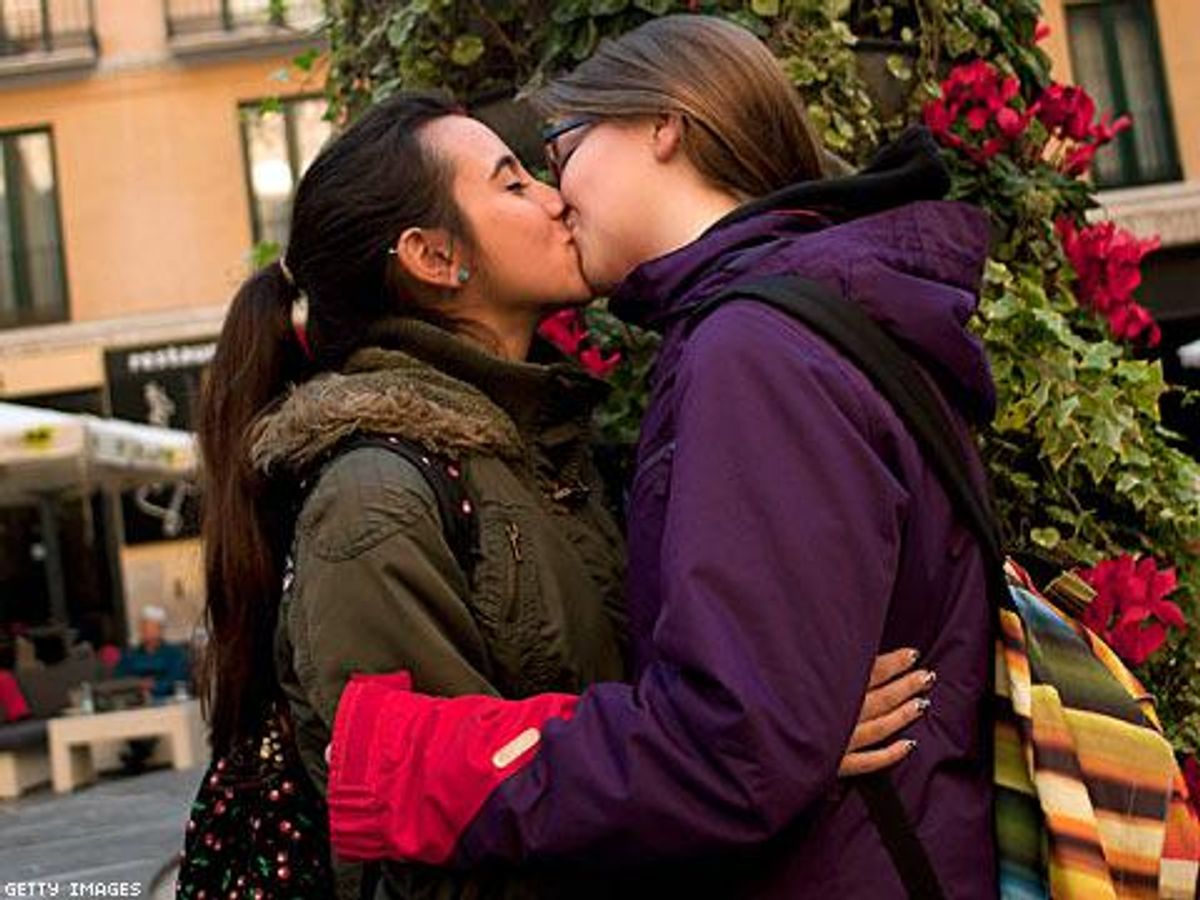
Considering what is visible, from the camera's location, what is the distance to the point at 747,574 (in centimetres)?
130

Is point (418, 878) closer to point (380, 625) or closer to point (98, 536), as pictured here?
point (380, 625)

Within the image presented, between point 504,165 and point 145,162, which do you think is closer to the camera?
point 504,165

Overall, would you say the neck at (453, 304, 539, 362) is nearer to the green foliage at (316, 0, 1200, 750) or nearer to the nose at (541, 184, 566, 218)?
the nose at (541, 184, 566, 218)

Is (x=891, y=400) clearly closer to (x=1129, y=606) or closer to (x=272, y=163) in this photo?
(x=1129, y=606)

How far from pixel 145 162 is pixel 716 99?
20.2 metres

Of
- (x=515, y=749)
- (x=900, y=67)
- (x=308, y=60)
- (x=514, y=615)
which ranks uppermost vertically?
(x=308, y=60)

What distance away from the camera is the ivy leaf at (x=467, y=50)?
3.04 meters

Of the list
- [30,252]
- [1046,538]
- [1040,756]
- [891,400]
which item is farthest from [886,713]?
[30,252]

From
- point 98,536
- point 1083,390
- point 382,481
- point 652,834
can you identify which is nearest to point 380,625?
point 382,481

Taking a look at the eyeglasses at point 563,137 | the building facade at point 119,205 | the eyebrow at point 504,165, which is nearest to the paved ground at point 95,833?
the eyebrow at point 504,165

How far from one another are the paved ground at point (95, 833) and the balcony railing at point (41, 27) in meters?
13.0

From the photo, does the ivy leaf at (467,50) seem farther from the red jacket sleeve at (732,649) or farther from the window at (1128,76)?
the window at (1128,76)

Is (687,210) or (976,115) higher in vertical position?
(976,115)

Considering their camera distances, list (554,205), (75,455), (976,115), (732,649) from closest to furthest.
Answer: (732,649)
(554,205)
(976,115)
(75,455)
